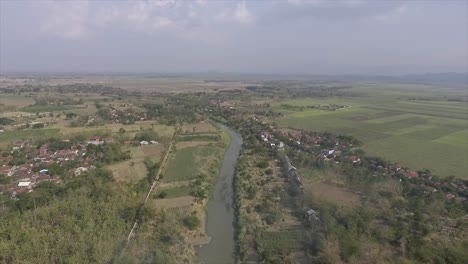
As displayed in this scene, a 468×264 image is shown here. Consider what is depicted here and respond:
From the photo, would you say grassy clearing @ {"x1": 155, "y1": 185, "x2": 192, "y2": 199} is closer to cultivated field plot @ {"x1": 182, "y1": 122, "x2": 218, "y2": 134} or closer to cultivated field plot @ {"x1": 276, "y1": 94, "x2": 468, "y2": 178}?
cultivated field plot @ {"x1": 276, "y1": 94, "x2": 468, "y2": 178}

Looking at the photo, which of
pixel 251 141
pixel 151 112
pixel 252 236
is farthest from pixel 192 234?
pixel 151 112

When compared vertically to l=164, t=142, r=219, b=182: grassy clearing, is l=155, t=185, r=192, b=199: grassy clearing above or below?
below

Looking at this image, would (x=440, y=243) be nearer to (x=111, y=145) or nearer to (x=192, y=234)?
(x=192, y=234)

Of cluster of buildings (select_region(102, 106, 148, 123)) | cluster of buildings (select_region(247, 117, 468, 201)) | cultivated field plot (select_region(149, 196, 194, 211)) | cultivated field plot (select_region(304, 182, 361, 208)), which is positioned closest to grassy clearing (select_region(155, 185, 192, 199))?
cultivated field plot (select_region(149, 196, 194, 211))

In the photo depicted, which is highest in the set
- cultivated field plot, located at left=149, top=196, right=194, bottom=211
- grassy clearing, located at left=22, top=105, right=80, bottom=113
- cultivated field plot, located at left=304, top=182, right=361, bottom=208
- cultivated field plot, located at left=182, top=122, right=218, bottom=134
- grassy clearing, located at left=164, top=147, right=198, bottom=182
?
grassy clearing, located at left=22, top=105, right=80, bottom=113

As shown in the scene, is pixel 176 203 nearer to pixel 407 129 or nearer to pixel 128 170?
pixel 128 170

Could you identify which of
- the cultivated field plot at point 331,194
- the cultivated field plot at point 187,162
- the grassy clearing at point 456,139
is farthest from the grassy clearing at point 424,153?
the cultivated field plot at point 187,162
